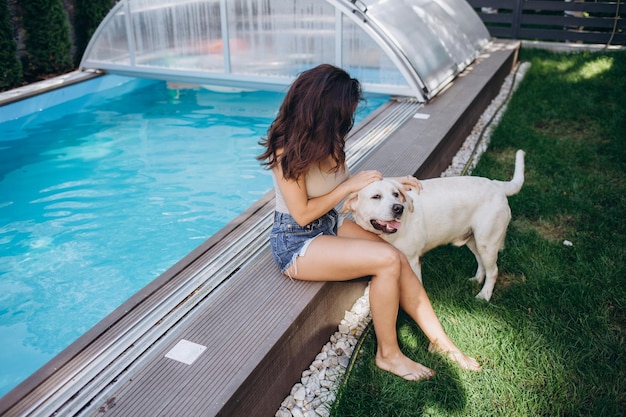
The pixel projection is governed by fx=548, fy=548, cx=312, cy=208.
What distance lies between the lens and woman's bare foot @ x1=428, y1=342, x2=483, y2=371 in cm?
279

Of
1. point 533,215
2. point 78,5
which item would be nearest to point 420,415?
point 533,215

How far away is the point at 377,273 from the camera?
2770mm

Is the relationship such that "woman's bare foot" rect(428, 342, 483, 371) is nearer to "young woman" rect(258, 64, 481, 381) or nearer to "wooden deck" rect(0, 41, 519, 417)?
"young woman" rect(258, 64, 481, 381)

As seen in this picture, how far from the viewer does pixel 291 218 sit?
2.96m

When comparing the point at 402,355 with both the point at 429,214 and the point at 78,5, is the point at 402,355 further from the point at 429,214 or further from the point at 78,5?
the point at 78,5

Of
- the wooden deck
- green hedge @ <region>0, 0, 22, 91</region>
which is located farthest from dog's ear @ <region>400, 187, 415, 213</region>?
green hedge @ <region>0, 0, 22, 91</region>

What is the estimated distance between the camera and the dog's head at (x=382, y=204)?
280cm

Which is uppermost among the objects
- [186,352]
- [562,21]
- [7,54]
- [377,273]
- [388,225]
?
[562,21]

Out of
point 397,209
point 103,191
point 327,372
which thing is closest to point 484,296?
point 397,209

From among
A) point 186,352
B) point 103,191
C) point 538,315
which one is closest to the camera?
point 186,352

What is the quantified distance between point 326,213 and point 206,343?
3.21ft

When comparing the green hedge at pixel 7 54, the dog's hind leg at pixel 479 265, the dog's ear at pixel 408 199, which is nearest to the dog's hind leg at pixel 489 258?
the dog's hind leg at pixel 479 265

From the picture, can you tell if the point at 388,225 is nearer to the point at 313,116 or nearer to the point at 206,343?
the point at 313,116

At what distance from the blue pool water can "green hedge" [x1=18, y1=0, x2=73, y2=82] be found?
1.33 m
